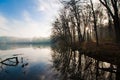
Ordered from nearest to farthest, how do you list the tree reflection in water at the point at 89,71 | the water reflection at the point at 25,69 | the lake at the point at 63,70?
the tree reflection in water at the point at 89,71 < the lake at the point at 63,70 < the water reflection at the point at 25,69

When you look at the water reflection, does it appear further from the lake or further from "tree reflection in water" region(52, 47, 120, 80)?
"tree reflection in water" region(52, 47, 120, 80)

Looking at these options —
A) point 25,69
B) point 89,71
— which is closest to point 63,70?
point 89,71

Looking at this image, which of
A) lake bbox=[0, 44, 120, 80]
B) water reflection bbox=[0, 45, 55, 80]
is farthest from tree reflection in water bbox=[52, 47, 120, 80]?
water reflection bbox=[0, 45, 55, 80]

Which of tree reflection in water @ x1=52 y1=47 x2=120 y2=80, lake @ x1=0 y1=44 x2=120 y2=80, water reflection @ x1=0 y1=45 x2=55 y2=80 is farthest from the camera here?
water reflection @ x1=0 y1=45 x2=55 y2=80

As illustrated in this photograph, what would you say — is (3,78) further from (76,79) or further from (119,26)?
(119,26)

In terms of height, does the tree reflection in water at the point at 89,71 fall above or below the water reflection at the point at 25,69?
above

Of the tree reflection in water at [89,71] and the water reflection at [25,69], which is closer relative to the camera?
the tree reflection in water at [89,71]

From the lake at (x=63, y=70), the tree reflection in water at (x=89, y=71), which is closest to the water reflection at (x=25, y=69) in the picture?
the lake at (x=63, y=70)

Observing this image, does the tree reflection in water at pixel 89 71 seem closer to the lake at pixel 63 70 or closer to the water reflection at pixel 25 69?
the lake at pixel 63 70

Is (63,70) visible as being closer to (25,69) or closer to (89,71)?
(89,71)

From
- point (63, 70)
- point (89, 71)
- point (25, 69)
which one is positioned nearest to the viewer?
point (89, 71)

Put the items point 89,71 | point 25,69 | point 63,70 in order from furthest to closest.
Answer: point 25,69, point 63,70, point 89,71

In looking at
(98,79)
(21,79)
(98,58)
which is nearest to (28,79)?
(21,79)

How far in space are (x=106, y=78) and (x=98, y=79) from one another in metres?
0.83
